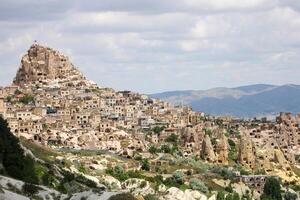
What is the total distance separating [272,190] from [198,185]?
15152mm

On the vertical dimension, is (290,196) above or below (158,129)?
below

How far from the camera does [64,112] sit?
156 m

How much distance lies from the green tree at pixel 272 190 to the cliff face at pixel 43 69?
89549mm

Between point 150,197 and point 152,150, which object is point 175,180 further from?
point 152,150

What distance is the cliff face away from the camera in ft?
627

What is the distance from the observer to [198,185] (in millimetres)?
99250

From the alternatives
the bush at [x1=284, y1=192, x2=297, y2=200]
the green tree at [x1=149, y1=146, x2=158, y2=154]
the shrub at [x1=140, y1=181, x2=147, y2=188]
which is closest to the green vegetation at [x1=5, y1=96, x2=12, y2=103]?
the green tree at [x1=149, y1=146, x2=158, y2=154]

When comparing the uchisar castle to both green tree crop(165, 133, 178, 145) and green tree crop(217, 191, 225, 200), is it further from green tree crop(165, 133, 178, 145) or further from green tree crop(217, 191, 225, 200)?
green tree crop(217, 191, 225, 200)

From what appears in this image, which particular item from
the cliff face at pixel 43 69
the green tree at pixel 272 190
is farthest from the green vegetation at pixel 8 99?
the green tree at pixel 272 190

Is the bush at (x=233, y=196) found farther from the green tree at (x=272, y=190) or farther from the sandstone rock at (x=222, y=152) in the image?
the sandstone rock at (x=222, y=152)

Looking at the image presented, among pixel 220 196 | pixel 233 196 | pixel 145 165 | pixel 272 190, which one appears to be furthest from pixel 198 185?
pixel 272 190

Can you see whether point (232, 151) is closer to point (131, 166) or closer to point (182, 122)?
point (182, 122)

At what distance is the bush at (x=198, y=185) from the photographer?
3851 inches

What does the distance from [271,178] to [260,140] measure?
53.9 m
